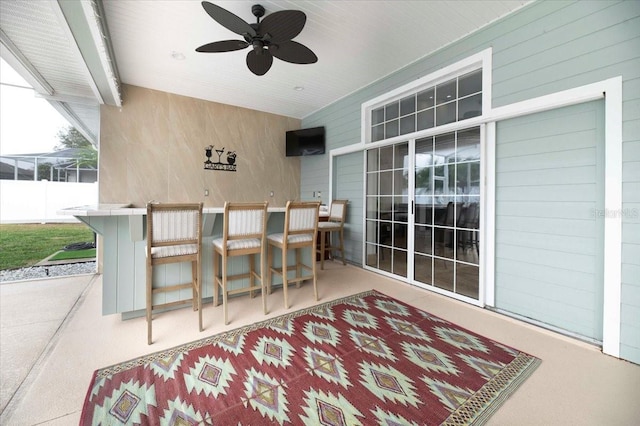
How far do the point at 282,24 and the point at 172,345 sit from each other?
2.94 m

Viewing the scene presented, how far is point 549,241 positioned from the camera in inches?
94.0

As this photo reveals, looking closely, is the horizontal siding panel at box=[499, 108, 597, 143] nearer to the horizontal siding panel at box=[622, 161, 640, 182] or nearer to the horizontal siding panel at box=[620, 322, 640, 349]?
the horizontal siding panel at box=[622, 161, 640, 182]

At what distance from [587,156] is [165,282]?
13.2ft

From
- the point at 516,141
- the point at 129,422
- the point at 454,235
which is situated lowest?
the point at 129,422

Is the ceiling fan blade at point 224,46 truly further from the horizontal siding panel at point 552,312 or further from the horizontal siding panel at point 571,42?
the horizontal siding panel at point 552,312

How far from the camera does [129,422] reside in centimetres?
133

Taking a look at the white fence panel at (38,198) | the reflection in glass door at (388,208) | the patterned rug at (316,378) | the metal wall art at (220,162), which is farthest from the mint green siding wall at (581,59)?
the white fence panel at (38,198)

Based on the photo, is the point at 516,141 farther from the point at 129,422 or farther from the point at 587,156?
the point at 129,422

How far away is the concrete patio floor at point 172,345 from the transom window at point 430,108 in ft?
7.45

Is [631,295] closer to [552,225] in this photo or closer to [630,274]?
[630,274]

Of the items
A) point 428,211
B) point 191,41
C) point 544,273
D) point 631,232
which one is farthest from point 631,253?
point 191,41

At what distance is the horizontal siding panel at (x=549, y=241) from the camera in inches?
86.4

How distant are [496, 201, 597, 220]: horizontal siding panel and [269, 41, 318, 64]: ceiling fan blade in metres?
2.60

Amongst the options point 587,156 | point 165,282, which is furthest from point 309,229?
point 587,156
